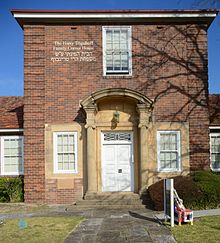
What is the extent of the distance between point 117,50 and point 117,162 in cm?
474

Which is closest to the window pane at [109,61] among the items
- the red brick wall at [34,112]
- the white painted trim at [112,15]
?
the white painted trim at [112,15]

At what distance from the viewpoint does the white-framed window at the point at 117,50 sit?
15.2 metres

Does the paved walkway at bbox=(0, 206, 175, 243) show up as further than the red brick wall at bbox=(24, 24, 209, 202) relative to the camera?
No

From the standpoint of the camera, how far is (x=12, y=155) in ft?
52.2

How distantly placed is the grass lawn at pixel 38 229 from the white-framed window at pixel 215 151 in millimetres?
7246

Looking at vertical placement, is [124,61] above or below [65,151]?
above

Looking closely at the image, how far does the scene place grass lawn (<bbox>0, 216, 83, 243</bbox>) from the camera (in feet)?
Answer: 27.9

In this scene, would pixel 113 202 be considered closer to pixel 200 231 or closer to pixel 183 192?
pixel 183 192

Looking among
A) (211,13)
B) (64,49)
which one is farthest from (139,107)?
(211,13)

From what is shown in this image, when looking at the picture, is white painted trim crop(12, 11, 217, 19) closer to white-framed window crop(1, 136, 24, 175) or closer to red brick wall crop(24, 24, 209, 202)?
red brick wall crop(24, 24, 209, 202)

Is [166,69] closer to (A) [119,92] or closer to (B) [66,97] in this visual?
(A) [119,92]

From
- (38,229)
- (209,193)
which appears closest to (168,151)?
(209,193)

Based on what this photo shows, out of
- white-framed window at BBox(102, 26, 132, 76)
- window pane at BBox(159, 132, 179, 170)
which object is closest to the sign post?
window pane at BBox(159, 132, 179, 170)

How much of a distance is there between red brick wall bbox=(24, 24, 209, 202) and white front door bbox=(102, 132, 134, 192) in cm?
156
